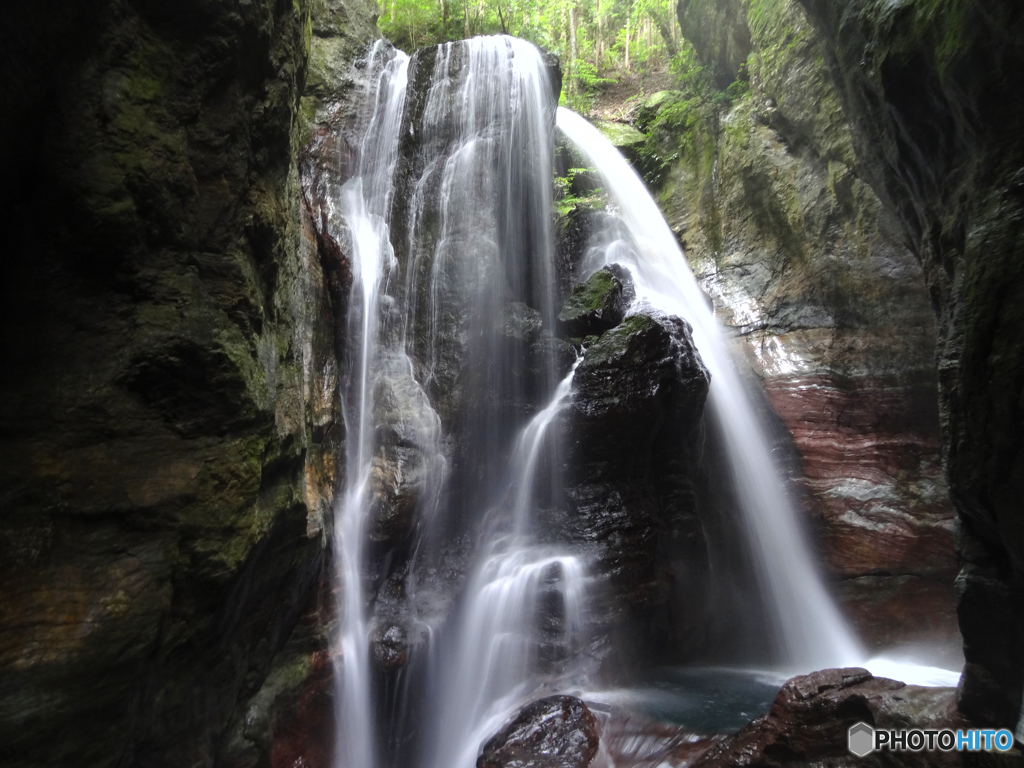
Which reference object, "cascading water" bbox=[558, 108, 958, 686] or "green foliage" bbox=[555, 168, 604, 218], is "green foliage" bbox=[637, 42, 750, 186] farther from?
"green foliage" bbox=[555, 168, 604, 218]

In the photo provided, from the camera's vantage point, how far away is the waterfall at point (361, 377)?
604cm

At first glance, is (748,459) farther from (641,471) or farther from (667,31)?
(667,31)

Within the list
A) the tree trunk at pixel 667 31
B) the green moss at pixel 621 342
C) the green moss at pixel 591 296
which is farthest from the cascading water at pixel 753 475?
the tree trunk at pixel 667 31

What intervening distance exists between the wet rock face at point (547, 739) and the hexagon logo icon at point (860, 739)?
2.27m

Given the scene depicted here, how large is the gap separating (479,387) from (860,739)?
245 inches

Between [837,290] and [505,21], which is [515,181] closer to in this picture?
[837,290]

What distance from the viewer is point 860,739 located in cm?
484

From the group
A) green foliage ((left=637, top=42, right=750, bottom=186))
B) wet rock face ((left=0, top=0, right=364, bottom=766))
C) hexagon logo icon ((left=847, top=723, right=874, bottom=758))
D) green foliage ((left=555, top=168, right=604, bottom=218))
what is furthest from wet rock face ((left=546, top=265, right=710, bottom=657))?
green foliage ((left=637, top=42, right=750, bottom=186))

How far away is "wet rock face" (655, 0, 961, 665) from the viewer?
8.38 m

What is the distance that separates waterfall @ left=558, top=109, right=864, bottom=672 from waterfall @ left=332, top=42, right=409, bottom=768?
15.4ft

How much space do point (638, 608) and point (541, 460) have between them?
2.48m

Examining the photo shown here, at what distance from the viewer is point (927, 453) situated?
8703 millimetres

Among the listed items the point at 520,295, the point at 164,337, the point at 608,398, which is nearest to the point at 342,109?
the point at 520,295

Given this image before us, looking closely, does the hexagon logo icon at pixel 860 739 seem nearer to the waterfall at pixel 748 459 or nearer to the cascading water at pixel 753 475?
the cascading water at pixel 753 475
